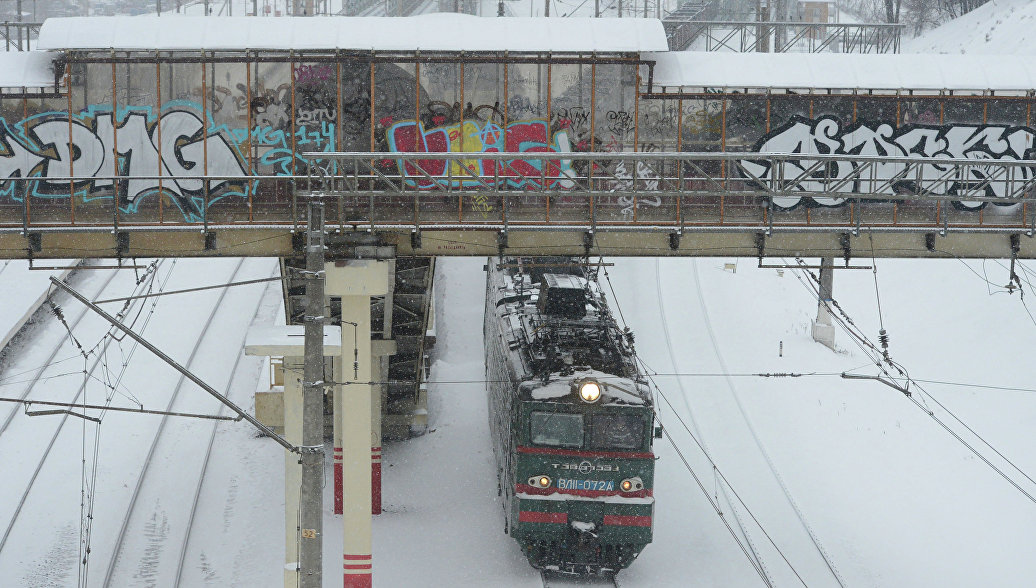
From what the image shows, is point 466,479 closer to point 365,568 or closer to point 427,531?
point 427,531

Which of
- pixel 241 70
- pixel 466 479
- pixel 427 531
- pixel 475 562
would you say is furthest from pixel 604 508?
pixel 241 70

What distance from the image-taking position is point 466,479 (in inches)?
1051

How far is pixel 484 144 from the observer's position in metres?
20.3

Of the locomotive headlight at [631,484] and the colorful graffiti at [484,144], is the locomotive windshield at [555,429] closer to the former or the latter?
the locomotive headlight at [631,484]

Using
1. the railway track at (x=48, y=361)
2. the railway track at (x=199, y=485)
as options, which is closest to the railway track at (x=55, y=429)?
the railway track at (x=48, y=361)

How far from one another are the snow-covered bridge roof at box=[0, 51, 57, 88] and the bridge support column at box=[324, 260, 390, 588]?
667cm

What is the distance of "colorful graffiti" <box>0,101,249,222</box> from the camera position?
1953 cm

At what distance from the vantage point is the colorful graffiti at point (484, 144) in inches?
787

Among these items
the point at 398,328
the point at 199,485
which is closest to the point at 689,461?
the point at 398,328

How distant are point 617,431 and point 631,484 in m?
0.97

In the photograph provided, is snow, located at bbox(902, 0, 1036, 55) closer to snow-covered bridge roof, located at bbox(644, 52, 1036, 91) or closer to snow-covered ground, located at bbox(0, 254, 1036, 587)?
snow-covered ground, located at bbox(0, 254, 1036, 587)

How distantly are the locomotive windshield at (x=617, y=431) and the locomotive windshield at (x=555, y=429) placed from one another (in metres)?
0.31

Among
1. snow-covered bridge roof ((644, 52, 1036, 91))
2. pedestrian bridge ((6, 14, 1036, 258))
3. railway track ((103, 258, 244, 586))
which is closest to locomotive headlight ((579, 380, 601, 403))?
pedestrian bridge ((6, 14, 1036, 258))

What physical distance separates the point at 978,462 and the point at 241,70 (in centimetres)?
1953
